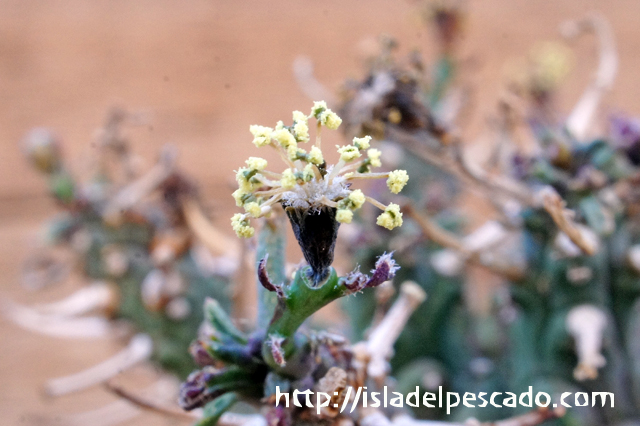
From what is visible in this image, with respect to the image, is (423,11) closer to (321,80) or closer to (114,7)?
(321,80)

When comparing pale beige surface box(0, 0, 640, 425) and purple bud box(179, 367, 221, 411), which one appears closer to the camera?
purple bud box(179, 367, 221, 411)

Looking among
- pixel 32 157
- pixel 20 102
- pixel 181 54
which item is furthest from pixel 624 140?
pixel 20 102

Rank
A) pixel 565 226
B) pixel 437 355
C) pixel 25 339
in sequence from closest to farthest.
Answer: pixel 565 226 < pixel 437 355 < pixel 25 339

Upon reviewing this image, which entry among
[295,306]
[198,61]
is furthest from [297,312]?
[198,61]

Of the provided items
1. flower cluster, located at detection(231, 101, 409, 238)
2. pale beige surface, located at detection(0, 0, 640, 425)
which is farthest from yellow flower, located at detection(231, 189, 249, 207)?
→ pale beige surface, located at detection(0, 0, 640, 425)

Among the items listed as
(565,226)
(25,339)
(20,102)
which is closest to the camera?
(565,226)

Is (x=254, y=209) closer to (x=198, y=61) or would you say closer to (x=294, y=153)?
(x=294, y=153)

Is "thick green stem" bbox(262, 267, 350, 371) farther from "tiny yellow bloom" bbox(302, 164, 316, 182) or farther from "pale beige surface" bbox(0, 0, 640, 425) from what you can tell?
"pale beige surface" bbox(0, 0, 640, 425)

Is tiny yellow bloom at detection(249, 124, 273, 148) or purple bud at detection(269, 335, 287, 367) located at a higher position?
tiny yellow bloom at detection(249, 124, 273, 148)
